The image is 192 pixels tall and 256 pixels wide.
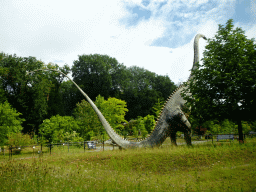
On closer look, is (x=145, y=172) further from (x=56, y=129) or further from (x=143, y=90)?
(x=143, y=90)

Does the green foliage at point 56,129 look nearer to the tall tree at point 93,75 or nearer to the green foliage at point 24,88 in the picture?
the green foliage at point 24,88

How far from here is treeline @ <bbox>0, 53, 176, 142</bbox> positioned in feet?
77.3

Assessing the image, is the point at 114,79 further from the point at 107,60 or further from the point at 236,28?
the point at 236,28

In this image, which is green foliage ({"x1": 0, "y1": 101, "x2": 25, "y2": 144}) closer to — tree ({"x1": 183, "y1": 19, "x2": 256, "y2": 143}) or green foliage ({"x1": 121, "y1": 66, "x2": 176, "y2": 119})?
tree ({"x1": 183, "y1": 19, "x2": 256, "y2": 143})

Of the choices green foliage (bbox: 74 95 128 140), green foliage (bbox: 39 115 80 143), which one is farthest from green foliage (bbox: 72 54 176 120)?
green foliage (bbox: 39 115 80 143)

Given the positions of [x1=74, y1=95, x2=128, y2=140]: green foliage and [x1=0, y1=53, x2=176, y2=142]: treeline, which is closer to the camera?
[x1=0, y1=53, x2=176, y2=142]: treeline

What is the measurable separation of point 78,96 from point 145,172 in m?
37.0

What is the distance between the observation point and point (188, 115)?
12961mm

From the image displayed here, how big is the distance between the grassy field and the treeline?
37.0 feet

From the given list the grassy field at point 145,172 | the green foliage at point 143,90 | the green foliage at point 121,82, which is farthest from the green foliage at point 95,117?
the green foliage at point 143,90

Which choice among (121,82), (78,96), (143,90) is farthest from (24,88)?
(143,90)

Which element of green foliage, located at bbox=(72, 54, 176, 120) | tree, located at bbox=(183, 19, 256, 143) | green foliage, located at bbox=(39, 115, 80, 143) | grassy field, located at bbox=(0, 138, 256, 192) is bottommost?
grassy field, located at bbox=(0, 138, 256, 192)

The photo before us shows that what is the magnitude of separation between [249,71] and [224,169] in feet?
17.7

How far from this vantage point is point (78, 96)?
143 feet
